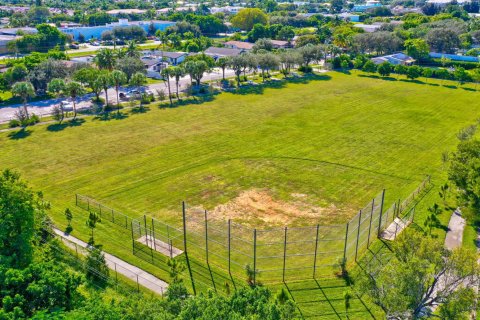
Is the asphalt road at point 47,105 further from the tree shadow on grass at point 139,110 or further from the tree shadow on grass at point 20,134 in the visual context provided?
the tree shadow on grass at point 139,110

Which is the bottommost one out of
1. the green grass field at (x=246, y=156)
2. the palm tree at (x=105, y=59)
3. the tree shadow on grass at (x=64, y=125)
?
the green grass field at (x=246, y=156)

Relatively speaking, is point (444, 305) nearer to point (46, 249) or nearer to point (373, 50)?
point (46, 249)

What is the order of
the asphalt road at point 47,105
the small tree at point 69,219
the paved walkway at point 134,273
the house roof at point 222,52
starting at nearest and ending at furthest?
the paved walkway at point 134,273 → the small tree at point 69,219 → the asphalt road at point 47,105 → the house roof at point 222,52

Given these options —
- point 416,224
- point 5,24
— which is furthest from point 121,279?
point 5,24

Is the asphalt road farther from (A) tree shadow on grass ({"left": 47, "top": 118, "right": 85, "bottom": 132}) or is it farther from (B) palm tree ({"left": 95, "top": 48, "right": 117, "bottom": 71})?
(A) tree shadow on grass ({"left": 47, "top": 118, "right": 85, "bottom": 132})

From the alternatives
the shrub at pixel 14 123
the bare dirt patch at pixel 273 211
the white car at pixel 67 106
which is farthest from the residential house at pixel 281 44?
the bare dirt patch at pixel 273 211

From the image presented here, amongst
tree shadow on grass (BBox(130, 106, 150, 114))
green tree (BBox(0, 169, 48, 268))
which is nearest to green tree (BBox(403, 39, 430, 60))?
tree shadow on grass (BBox(130, 106, 150, 114))

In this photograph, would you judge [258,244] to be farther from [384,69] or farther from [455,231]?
[384,69]
